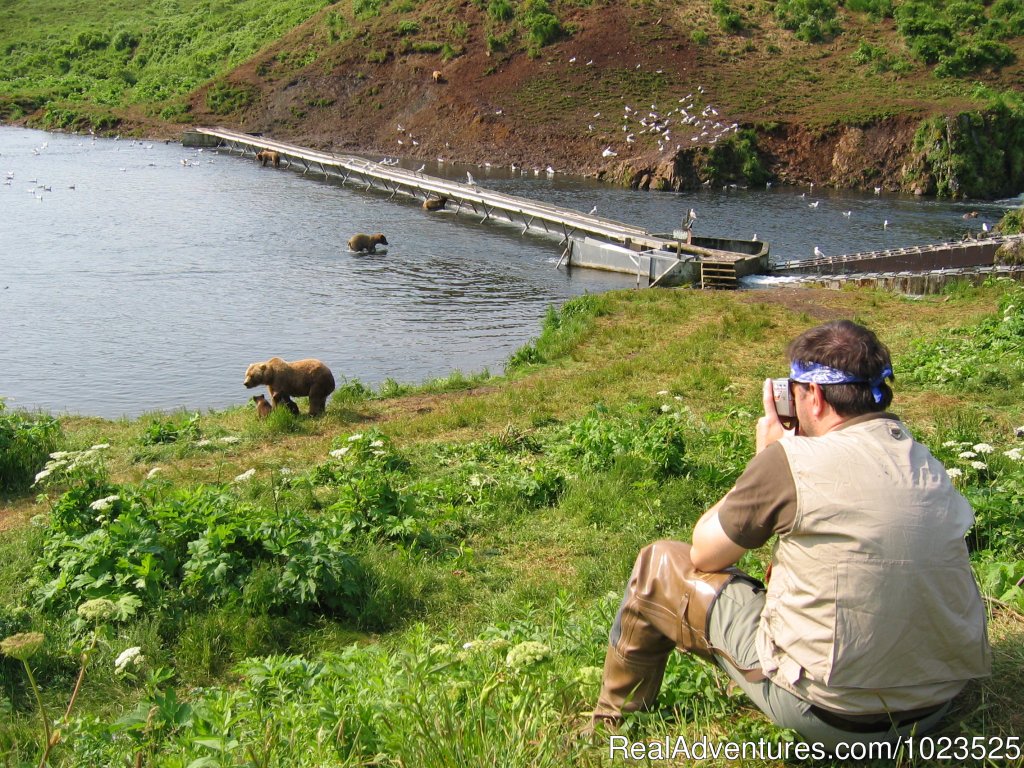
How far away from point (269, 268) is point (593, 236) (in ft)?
35.5

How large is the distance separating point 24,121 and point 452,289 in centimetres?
5428

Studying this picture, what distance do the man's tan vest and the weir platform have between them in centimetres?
2181

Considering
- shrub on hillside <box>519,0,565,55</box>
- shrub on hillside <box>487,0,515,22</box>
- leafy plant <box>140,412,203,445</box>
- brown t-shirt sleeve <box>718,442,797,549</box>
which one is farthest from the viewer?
shrub on hillside <box>487,0,515,22</box>

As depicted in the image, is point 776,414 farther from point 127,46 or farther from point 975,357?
point 127,46

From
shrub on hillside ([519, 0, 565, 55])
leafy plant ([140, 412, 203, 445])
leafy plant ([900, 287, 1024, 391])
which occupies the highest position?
shrub on hillside ([519, 0, 565, 55])

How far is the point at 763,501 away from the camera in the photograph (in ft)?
10.3

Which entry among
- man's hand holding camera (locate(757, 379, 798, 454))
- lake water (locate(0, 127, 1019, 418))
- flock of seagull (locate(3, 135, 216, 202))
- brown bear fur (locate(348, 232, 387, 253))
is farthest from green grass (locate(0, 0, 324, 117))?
man's hand holding camera (locate(757, 379, 798, 454))

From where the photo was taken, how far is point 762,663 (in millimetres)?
3238

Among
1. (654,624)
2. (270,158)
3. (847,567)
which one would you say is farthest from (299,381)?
(270,158)

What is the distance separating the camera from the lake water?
17734mm

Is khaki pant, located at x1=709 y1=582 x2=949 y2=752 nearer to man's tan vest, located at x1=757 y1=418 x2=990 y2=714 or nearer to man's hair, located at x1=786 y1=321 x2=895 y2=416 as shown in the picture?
man's tan vest, located at x1=757 y1=418 x2=990 y2=714

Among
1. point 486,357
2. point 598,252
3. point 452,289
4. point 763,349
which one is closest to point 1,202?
point 452,289

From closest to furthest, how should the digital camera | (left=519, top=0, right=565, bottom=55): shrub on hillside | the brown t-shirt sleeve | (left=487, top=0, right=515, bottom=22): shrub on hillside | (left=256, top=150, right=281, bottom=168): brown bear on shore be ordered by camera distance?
the brown t-shirt sleeve
the digital camera
(left=256, top=150, right=281, bottom=168): brown bear on shore
(left=519, top=0, right=565, bottom=55): shrub on hillside
(left=487, top=0, right=515, bottom=22): shrub on hillside

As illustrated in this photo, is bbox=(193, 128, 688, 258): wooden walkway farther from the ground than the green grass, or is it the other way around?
the green grass
